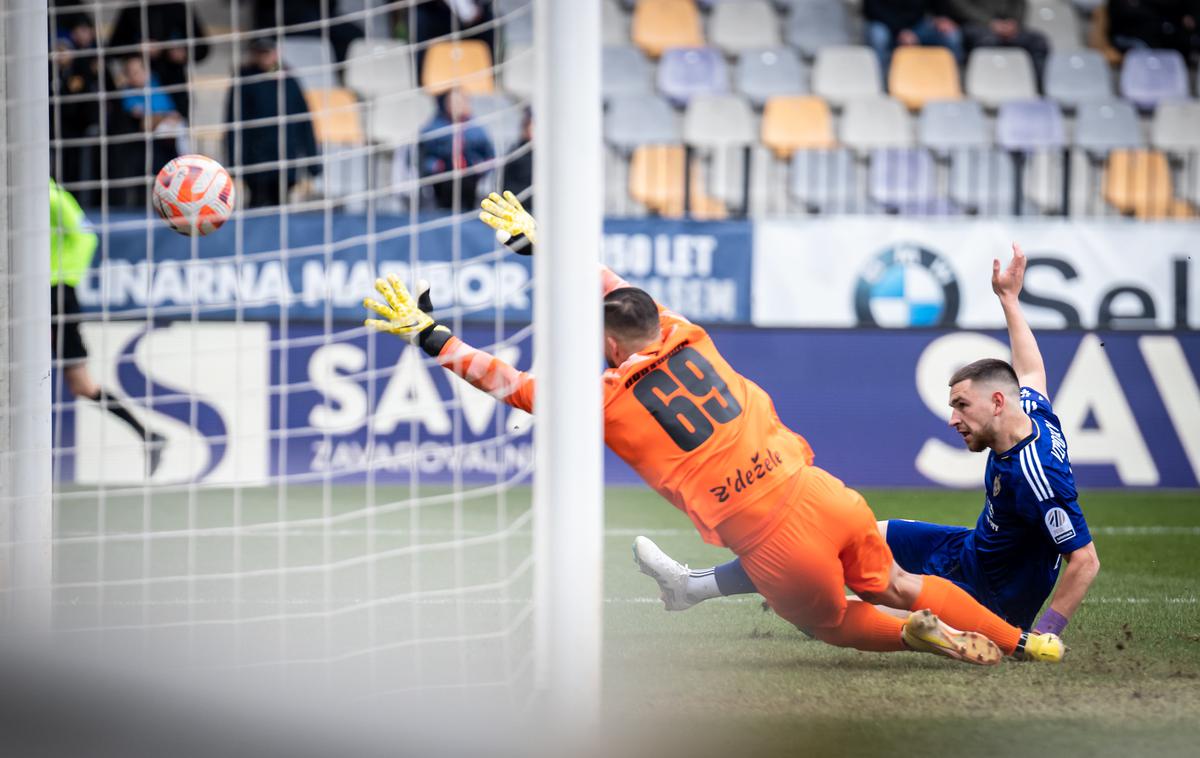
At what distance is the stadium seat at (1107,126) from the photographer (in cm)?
1227

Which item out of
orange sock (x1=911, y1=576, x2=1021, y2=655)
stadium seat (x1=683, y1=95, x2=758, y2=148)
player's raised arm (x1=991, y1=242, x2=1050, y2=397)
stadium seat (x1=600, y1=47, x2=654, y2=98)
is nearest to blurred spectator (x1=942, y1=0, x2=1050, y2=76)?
stadium seat (x1=683, y1=95, x2=758, y2=148)

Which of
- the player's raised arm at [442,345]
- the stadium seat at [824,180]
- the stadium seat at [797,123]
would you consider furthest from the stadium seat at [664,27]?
the player's raised arm at [442,345]

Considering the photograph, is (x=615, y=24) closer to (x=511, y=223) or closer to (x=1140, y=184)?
(x=1140, y=184)

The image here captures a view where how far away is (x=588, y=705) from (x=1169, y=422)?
23.7 ft

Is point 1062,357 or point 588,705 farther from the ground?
point 1062,357

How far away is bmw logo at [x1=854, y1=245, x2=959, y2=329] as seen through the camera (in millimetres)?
9805

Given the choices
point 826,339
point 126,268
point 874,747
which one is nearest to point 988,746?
point 874,747

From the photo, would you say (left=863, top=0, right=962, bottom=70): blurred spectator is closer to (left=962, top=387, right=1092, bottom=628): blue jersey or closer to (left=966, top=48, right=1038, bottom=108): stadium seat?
(left=966, top=48, right=1038, bottom=108): stadium seat

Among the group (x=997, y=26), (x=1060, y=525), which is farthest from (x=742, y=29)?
(x=1060, y=525)

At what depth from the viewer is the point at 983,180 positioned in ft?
35.2

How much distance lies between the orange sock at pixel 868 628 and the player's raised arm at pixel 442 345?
1.22 m

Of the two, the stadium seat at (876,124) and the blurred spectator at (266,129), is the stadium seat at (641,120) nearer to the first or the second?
the stadium seat at (876,124)

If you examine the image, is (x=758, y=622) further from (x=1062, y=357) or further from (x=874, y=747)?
(x=1062, y=357)

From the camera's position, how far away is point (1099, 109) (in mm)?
12398
